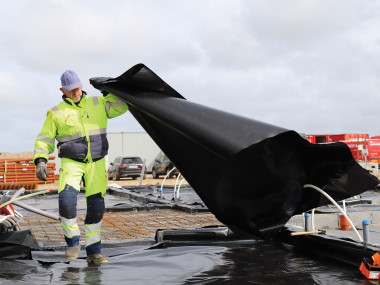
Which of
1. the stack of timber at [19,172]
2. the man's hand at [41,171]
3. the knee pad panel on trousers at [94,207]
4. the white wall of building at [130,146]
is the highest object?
the white wall of building at [130,146]

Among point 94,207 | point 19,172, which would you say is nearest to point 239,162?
point 94,207

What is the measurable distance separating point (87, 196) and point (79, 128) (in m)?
0.64

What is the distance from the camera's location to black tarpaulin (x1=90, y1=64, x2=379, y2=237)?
3998mm

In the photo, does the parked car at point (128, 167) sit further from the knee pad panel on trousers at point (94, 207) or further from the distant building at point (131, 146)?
the knee pad panel on trousers at point (94, 207)

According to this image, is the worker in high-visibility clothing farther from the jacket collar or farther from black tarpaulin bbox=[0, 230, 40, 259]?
black tarpaulin bbox=[0, 230, 40, 259]

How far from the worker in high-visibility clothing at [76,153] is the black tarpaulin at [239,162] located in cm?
24

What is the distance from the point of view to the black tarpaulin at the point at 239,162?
4.00 metres

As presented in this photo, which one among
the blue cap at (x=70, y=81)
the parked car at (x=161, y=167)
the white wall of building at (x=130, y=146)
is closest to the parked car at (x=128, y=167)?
the parked car at (x=161, y=167)

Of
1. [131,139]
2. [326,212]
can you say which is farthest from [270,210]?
[131,139]

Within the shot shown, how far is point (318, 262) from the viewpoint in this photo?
420 cm

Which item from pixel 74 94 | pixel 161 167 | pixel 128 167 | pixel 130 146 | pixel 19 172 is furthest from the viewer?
pixel 130 146

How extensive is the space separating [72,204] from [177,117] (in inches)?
51.0

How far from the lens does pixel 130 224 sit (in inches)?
302

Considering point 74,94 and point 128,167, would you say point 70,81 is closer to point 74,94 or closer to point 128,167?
point 74,94
